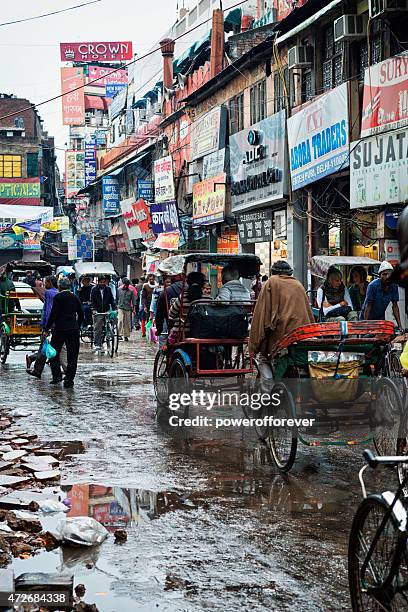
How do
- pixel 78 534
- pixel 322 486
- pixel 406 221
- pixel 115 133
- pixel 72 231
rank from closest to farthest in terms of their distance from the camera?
pixel 406 221 → pixel 78 534 → pixel 322 486 → pixel 115 133 → pixel 72 231

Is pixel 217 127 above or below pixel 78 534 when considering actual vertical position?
above

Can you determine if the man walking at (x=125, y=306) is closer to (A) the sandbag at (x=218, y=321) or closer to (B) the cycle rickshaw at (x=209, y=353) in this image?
(B) the cycle rickshaw at (x=209, y=353)

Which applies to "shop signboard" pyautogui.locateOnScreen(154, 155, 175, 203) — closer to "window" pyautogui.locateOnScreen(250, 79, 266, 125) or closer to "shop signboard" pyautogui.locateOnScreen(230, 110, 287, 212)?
"shop signboard" pyautogui.locateOnScreen(230, 110, 287, 212)

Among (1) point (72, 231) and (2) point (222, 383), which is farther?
(1) point (72, 231)

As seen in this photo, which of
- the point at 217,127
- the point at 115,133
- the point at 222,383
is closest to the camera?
the point at 222,383

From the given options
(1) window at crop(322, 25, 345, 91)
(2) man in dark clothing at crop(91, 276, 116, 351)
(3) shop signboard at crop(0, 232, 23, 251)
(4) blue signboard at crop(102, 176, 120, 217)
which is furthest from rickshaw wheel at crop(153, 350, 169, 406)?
(3) shop signboard at crop(0, 232, 23, 251)

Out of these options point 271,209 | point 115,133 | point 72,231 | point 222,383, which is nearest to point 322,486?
point 222,383

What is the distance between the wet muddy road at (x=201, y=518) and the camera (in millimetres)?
5012

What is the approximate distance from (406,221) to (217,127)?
27014 mm

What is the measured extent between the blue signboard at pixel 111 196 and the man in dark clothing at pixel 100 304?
2961 cm

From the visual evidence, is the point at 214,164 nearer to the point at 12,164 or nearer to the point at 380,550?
the point at 380,550

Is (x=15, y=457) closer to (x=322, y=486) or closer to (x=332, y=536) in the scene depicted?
(x=322, y=486)

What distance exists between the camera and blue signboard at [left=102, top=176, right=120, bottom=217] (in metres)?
51.2

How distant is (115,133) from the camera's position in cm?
5775
